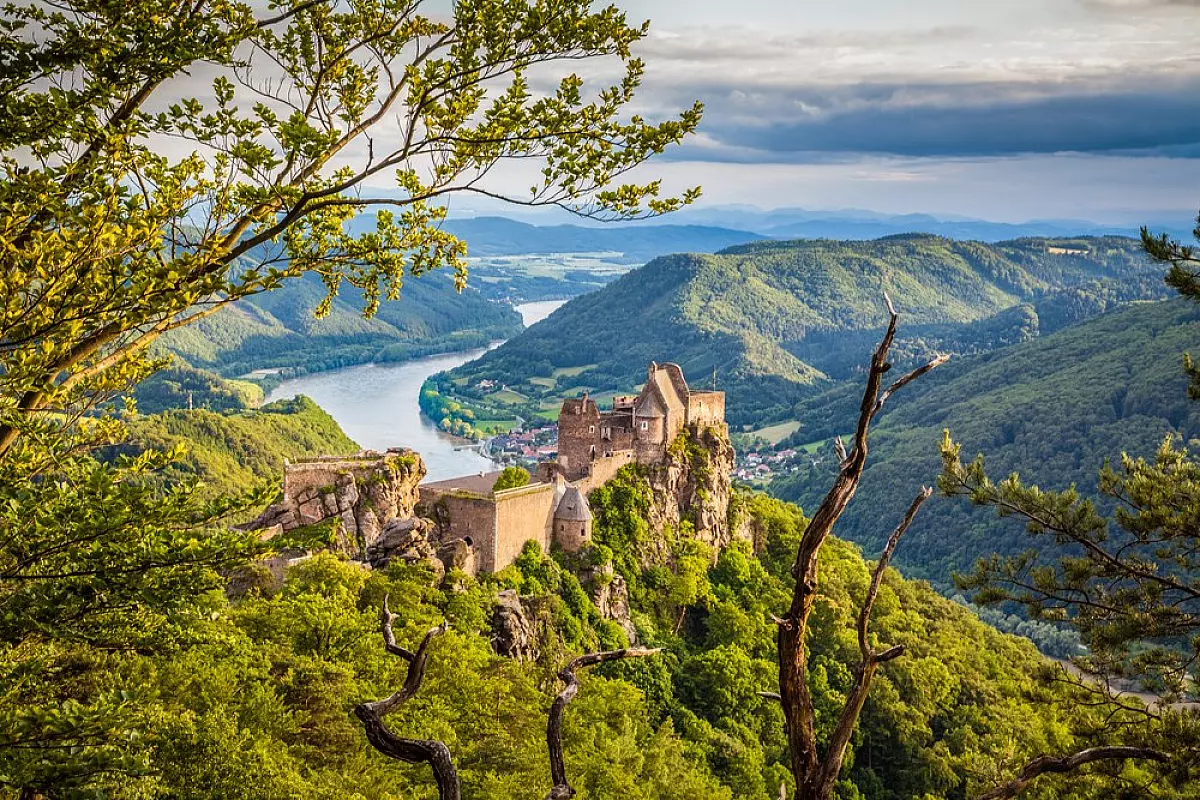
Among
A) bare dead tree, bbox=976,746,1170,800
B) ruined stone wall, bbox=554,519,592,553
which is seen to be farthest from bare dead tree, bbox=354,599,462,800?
ruined stone wall, bbox=554,519,592,553

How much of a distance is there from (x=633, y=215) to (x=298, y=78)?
386 centimetres

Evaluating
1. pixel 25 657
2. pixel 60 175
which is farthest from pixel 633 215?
pixel 25 657

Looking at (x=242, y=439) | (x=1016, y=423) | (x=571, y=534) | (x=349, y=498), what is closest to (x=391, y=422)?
(x=242, y=439)

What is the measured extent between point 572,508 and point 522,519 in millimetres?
3408

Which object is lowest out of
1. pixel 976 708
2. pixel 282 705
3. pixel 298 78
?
pixel 976 708

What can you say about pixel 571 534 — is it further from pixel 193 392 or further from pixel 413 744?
pixel 193 392

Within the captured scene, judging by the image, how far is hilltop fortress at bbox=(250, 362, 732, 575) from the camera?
117 feet

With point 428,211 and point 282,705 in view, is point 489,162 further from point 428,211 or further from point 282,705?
point 282,705

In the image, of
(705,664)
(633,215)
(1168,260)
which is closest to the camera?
(633,215)

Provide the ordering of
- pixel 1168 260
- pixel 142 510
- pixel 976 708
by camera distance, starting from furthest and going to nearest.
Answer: pixel 976 708 → pixel 1168 260 → pixel 142 510

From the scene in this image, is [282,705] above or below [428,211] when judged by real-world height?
below

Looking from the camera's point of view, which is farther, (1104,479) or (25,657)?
(1104,479)

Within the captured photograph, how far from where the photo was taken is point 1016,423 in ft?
489

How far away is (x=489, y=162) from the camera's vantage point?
11.0m
